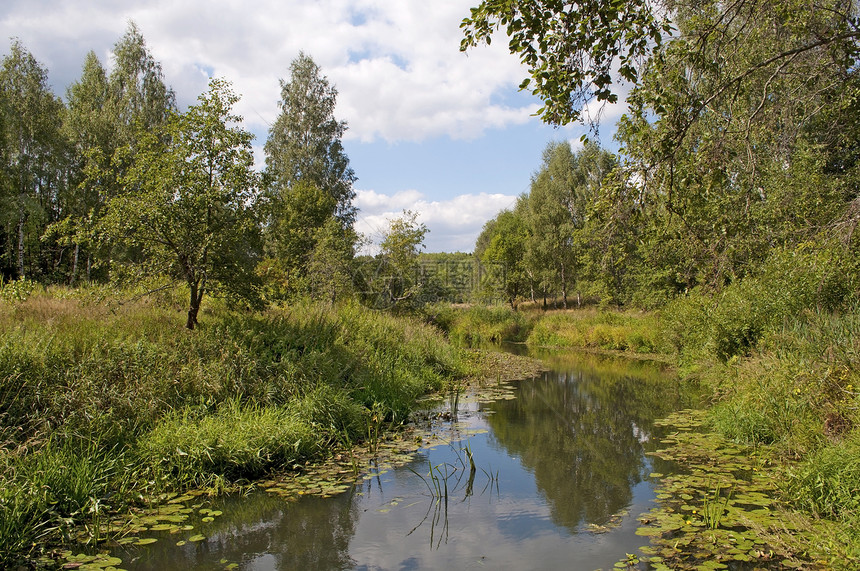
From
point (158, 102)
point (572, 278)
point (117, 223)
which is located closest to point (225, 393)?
point (117, 223)

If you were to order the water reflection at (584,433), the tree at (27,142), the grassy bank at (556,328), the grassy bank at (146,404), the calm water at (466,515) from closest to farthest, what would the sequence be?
the calm water at (466,515) < the grassy bank at (146,404) < the water reflection at (584,433) < the grassy bank at (556,328) < the tree at (27,142)

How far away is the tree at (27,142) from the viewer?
77.8 ft

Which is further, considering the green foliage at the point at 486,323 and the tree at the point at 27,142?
the green foliage at the point at 486,323

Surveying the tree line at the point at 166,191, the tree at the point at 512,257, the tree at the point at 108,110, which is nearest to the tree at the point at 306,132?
the tree line at the point at 166,191

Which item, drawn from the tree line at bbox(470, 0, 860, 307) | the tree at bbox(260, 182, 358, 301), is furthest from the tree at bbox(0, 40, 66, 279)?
the tree line at bbox(470, 0, 860, 307)

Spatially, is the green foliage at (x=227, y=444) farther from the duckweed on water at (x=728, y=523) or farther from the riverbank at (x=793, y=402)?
the riverbank at (x=793, y=402)

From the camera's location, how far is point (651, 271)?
85.5 feet

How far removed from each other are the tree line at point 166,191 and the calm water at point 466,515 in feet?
14.1

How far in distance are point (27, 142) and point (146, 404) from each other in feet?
82.5

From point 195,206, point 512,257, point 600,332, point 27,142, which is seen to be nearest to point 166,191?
point 195,206

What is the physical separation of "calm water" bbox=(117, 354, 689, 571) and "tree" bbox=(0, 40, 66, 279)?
22879mm

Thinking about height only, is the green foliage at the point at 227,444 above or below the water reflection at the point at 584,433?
above

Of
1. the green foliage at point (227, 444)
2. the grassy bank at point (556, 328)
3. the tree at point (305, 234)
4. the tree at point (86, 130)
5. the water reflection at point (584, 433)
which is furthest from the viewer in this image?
the tree at point (86, 130)

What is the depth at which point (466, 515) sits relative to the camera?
229 inches
